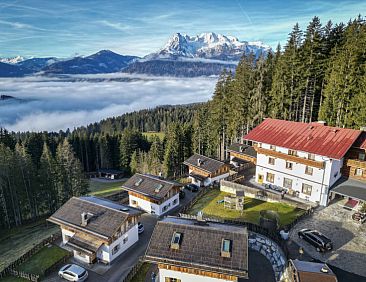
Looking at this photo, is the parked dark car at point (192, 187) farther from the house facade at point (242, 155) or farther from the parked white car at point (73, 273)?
the parked white car at point (73, 273)

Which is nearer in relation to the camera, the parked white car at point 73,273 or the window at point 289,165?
the parked white car at point 73,273

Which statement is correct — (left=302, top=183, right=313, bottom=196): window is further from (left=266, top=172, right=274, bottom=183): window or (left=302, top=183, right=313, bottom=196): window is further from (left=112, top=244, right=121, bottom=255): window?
(left=112, top=244, right=121, bottom=255): window

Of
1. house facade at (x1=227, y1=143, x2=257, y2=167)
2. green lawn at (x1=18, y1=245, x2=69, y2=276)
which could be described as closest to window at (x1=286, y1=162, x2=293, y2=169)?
house facade at (x1=227, y1=143, x2=257, y2=167)

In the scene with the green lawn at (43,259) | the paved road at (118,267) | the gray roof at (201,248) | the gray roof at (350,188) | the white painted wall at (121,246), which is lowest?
the green lawn at (43,259)

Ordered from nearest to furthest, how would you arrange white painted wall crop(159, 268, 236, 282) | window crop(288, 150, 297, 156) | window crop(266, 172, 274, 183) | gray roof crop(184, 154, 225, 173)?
1. white painted wall crop(159, 268, 236, 282)
2. window crop(288, 150, 297, 156)
3. window crop(266, 172, 274, 183)
4. gray roof crop(184, 154, 225, 173)

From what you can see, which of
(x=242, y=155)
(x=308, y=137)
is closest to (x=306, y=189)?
(x=308, y=137)

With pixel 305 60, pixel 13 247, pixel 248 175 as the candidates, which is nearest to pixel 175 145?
pixel 248 175

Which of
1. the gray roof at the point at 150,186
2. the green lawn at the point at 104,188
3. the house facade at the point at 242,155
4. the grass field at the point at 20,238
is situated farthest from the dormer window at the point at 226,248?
the green lawn at the point at 104,188

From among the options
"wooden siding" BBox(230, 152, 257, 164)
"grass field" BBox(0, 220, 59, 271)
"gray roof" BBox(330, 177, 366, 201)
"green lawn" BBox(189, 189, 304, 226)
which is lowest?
"grass field" BBox(0, 220, 59, 271)
